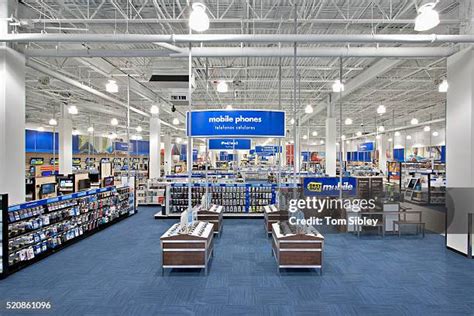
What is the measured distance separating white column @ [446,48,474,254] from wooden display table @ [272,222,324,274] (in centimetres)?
396

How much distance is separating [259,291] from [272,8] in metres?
6.16

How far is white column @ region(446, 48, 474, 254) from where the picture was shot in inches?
265

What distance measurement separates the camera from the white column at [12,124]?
6430 mm

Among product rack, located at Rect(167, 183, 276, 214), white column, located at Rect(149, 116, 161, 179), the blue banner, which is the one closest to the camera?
the blue banner

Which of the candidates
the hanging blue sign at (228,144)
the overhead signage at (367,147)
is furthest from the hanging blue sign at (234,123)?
the overhead signage at (367,147)

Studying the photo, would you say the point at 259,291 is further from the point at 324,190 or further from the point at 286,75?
the point at 286,75

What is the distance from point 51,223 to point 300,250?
578 centimetres

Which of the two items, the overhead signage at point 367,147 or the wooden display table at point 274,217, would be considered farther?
the overhead signage at point 367,147

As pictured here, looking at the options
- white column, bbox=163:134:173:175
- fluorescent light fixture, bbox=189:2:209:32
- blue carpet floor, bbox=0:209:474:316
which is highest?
fluorescent light fixture, bbox=189:2:209:32

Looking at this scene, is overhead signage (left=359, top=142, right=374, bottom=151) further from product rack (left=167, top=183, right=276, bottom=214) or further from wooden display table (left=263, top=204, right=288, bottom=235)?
wooden display table (left=263, top=204, right=288, bottom=235)

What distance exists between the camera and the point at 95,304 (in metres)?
4.57

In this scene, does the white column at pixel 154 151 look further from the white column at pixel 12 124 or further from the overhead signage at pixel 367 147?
the overhead signage at pixel 367 147

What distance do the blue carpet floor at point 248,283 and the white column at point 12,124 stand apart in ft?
6.21

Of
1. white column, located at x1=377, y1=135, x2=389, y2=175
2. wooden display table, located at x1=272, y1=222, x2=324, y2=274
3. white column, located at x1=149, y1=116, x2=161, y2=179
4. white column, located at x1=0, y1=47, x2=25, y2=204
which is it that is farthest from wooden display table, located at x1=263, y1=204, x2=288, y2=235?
white column, located at x1=377, y1=135, x2=389, y2=175
